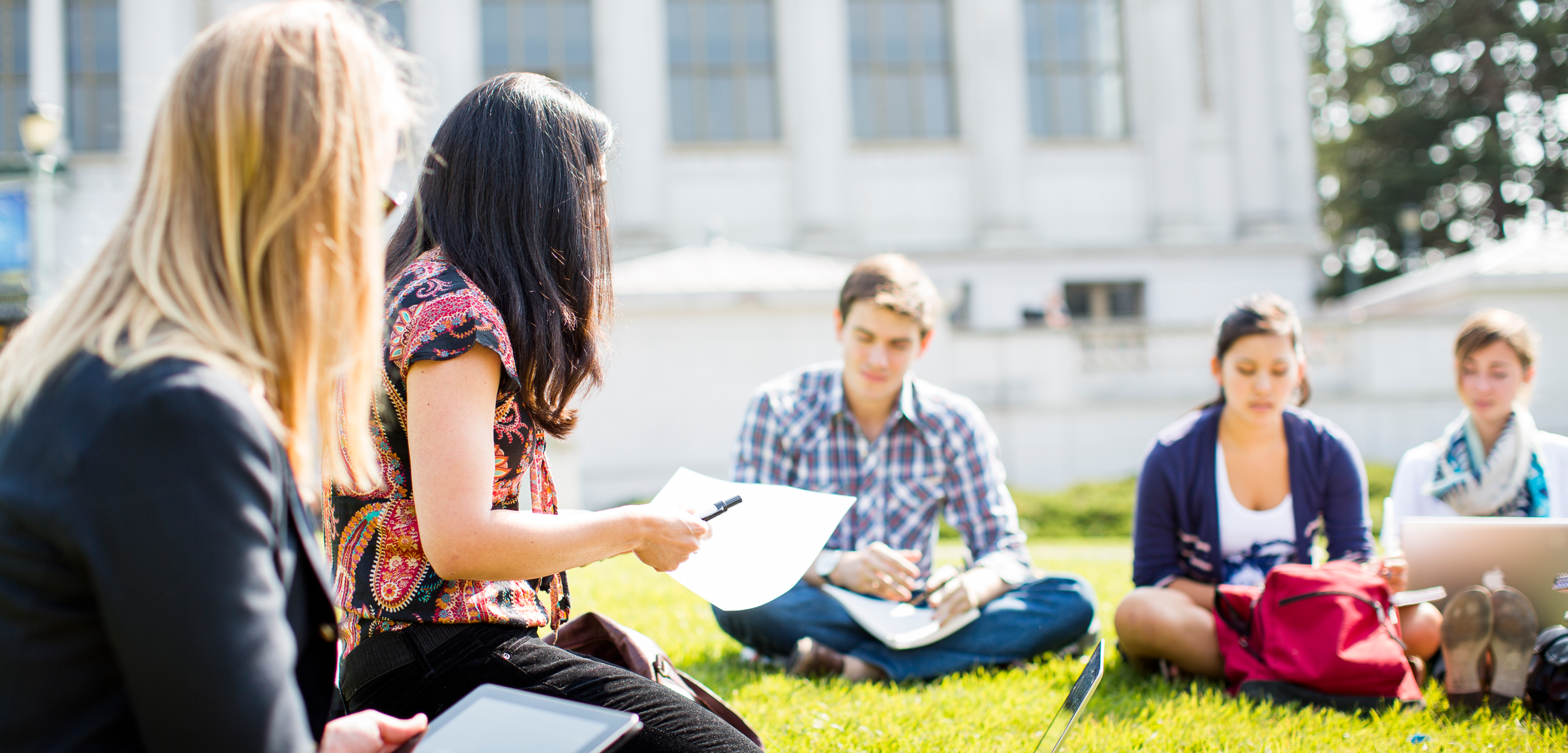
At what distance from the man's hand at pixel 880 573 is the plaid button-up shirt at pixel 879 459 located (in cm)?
35

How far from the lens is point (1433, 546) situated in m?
3.77

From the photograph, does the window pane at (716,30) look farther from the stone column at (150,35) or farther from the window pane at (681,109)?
the stone column at (150,35)

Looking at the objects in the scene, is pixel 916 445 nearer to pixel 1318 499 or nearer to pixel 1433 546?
pixel 1318 499

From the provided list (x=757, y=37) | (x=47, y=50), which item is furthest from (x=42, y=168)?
(x=757, y=37)

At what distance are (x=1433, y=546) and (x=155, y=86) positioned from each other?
13.2 feet

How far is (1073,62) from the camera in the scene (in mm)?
21016

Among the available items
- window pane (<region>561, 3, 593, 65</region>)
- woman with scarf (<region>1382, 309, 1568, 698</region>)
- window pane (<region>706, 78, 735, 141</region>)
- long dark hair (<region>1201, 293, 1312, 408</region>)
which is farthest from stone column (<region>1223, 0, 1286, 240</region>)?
long dark hair (<region>1201, 293, 1312, 408</region>)

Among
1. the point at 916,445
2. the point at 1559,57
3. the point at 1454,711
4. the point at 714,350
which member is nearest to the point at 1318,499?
the point at 1454,711

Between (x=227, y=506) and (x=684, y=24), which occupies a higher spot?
(x=684, y=24)

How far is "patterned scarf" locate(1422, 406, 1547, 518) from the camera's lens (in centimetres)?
451

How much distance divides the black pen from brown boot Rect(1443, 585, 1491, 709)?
250cm

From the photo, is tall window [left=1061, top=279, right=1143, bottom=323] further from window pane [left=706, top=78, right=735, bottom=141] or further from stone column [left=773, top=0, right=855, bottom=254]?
window pane [left=706, top=78, right=735, bottom=141]

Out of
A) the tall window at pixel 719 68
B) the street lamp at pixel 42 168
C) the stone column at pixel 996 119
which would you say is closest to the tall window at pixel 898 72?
the stone column at pixel 996 119

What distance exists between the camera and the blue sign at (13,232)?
17.8m
